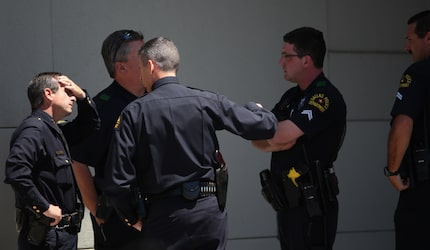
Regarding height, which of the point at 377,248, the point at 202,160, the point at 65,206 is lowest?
the point at 377,248

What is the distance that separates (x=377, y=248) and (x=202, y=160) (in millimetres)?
3281

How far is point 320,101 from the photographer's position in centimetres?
419

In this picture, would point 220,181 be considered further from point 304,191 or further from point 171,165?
point 304,191

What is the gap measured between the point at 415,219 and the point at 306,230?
68cm

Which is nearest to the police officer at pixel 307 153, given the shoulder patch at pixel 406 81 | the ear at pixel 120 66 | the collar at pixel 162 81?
the shoulder patch at pixel 406 81

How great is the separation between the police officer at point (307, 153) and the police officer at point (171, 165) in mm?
634

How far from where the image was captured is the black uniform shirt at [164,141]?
3.49 meters

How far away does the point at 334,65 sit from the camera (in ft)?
20.4

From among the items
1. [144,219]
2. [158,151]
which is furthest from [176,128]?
[144,219]

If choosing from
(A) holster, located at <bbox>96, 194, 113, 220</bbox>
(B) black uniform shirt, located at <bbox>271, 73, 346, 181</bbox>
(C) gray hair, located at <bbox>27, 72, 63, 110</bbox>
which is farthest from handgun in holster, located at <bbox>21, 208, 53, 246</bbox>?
(B) black uniform shirt, located at <bbox>271, 73, 346, 181</bbox>

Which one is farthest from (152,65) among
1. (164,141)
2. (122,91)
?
(122,91)

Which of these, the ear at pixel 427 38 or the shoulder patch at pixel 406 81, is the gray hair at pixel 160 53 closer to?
the shoulder patch at pixel 406 81

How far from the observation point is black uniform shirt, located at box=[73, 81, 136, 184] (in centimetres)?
427

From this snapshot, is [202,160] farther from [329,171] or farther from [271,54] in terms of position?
[271,54]
